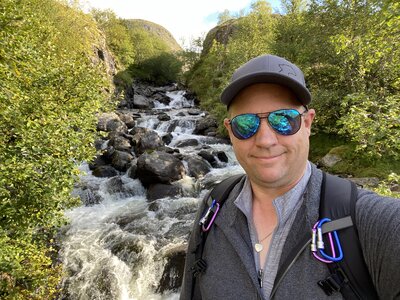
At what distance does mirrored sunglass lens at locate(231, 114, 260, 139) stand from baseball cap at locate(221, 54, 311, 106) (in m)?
0.17

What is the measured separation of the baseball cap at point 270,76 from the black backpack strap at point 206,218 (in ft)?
2.61

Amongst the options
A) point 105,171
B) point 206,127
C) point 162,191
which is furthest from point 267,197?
point 206,127

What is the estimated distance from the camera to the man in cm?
149

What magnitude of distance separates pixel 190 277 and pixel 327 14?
1864 centimetres

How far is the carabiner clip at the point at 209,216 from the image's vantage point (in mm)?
1894

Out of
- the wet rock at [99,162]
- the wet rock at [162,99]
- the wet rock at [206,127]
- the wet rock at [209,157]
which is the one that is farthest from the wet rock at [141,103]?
the wet rock at [209,157]

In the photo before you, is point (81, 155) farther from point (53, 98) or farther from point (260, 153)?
point (260, 153)

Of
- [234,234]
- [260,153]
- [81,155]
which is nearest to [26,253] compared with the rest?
[81,155]

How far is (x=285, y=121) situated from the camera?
1.65 meters

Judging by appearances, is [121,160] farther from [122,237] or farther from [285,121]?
[285,121]

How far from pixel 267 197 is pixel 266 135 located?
1.42ft

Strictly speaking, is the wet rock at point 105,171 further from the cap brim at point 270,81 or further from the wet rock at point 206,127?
the cap brim at point 270,81

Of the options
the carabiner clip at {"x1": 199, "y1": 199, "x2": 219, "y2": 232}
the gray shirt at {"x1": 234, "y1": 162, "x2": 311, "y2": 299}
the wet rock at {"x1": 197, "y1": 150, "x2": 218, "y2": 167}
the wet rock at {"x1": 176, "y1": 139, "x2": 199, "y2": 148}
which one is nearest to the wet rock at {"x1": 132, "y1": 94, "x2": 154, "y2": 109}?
the wet rock at {"x1": 176, "y1": 139, "x2": 199, "y2": 148}

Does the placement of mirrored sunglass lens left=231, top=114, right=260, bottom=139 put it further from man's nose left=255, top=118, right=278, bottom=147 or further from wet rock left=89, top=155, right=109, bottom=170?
wet rock left=89, top=155, right=109, bottom=170
